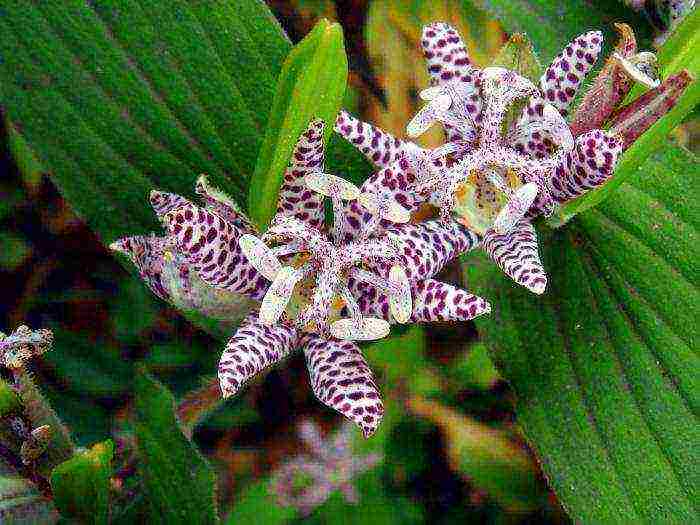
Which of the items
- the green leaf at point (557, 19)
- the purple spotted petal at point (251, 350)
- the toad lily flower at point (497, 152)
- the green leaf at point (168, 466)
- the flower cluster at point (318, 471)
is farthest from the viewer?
the flower cluster at point (318, 471)

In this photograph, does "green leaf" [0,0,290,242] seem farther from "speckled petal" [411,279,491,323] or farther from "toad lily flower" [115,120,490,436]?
"speckled petal" [411,279,491,323]

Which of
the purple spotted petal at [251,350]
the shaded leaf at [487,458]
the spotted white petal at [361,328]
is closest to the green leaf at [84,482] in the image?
the purple spotted petal at [251,350]

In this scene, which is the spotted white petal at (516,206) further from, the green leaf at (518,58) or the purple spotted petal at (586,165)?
the green leaf at (518,58)

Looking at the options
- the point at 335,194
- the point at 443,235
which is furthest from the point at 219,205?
the point at 443,235

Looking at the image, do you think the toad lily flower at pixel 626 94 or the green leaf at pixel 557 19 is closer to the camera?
the toad lily flower at pixel 626 94

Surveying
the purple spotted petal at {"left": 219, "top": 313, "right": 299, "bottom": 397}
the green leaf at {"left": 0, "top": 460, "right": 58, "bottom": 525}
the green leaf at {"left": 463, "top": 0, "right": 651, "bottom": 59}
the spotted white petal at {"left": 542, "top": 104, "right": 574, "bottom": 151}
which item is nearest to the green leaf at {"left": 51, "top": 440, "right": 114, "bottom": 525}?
the green leaf at {"left": 0, "top": 460, "right": 58, "bottom": 525}

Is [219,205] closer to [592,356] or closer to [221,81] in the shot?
[221,81]

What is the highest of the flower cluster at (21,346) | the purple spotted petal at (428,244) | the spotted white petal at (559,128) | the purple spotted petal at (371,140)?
the spotted white petal at (559,128)
